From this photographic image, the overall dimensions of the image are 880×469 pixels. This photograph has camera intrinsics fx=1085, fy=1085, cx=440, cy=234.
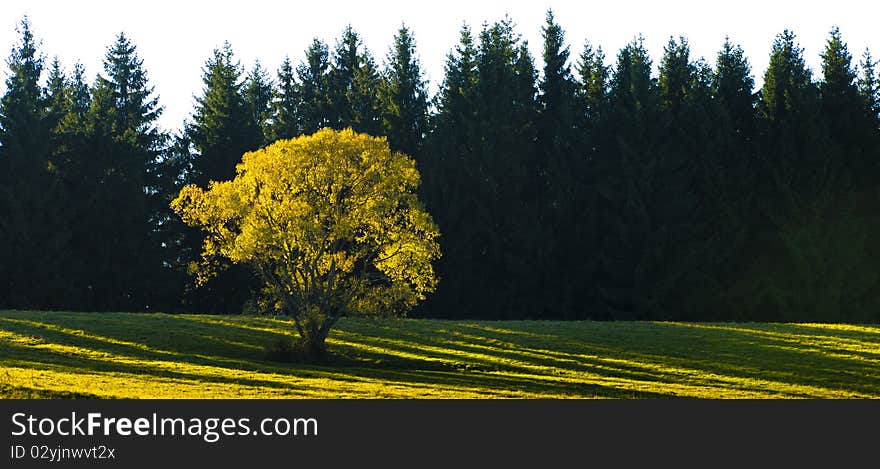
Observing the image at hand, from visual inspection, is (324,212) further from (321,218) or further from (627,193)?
(627,193)

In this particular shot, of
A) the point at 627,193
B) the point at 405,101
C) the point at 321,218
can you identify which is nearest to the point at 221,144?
the point at 405,101

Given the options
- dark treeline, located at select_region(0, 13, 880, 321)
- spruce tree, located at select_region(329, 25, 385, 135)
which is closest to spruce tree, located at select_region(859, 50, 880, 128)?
dark treeline, located at select_region(0, 13, 880, 321)

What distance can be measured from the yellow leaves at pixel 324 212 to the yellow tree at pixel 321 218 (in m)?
0.04

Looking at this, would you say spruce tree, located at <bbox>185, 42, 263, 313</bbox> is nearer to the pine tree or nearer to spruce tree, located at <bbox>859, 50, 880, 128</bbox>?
the pine tree

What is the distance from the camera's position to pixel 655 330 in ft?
200

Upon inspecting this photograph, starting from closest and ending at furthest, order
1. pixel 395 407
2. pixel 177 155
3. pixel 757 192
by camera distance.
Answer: pixel 395 407 < pixel 757 192 < pixel 177 155

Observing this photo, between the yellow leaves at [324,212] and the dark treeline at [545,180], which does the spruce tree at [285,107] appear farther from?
the yellow leaves at [324,212]

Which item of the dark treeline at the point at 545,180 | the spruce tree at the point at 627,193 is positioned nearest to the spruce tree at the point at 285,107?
the dark treeline at the point at 545,180

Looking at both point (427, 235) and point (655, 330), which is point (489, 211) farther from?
point (427, 235)

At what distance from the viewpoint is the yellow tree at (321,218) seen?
1885 inches

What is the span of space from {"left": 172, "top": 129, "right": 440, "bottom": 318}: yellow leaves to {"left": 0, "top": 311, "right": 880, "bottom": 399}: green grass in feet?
13.8

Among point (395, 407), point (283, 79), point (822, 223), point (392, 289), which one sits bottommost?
point (395, 407)

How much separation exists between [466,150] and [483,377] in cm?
4700

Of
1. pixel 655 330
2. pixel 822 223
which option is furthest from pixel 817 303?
pixel 655 330
